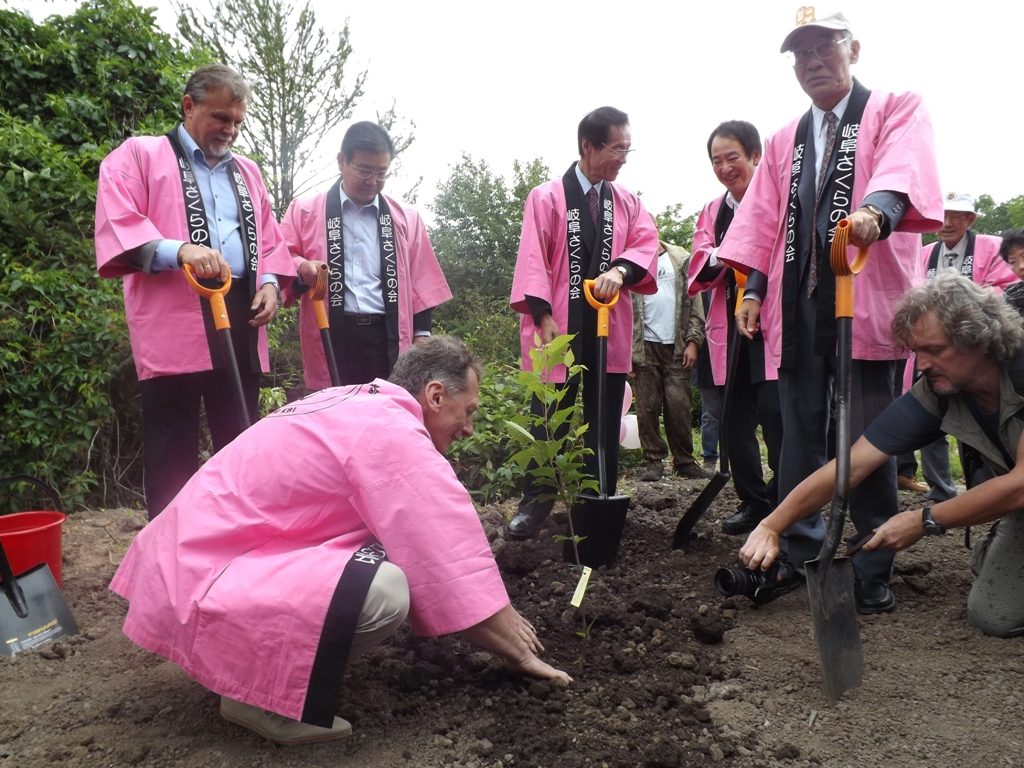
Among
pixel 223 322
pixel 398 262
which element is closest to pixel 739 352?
pixel 398 262

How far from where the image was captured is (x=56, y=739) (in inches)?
80.3

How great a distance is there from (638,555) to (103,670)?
214cm

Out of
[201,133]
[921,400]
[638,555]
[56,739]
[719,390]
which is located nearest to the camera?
[56,739]

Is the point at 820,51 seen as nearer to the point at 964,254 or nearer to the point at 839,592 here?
the point at 839,592

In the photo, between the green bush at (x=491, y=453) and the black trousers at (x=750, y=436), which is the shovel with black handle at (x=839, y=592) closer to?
the black trousers at (x=750, y=436)

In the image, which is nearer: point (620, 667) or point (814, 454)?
point (620, 667)

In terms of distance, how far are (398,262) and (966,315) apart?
2495 millimetres

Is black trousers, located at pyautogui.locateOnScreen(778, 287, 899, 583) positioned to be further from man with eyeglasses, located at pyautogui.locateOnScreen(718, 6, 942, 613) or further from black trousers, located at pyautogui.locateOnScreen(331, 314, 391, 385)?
black trousers, located at pyautogui.locateOnScreen(331, 314, 391, 385)

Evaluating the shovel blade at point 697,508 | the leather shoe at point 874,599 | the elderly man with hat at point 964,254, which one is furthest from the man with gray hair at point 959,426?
the elderly man with hat at point 964,254

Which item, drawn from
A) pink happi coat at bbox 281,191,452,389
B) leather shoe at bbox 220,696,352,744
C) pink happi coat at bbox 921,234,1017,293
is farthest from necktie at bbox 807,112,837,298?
pink happi coat at bbox 921,234,1017,293

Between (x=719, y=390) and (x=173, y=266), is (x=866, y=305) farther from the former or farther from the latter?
(x=173, y=266)

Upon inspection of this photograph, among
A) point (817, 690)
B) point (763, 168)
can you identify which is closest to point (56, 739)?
point (817, 690)

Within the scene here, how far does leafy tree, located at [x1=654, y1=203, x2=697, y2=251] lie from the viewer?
11.9 m

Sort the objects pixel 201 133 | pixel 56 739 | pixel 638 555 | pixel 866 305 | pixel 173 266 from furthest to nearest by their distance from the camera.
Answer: pixel 638 555 → pixel 201 133 → pixel 173 266 → pixel 866 305 → pixel 56 739
